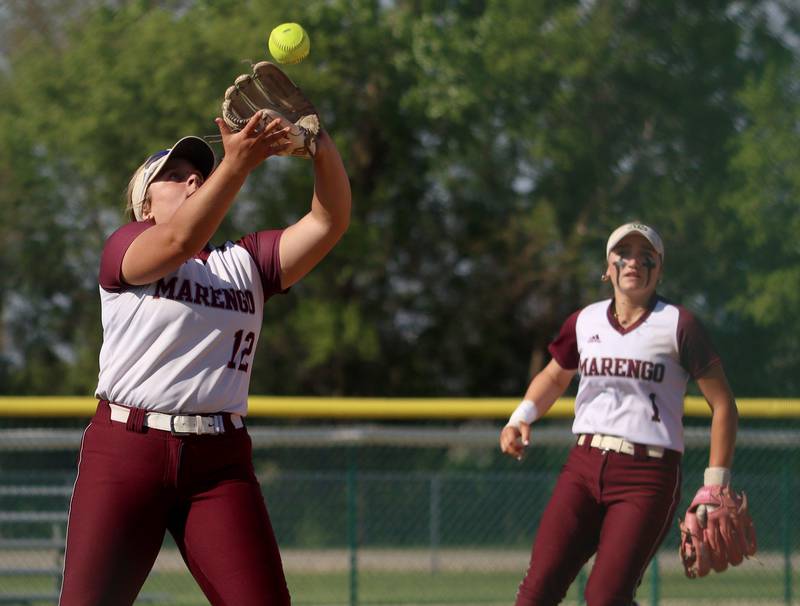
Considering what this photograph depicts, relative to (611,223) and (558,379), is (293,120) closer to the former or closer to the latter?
(558,379)

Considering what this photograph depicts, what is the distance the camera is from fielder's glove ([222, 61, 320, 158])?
3201 mm

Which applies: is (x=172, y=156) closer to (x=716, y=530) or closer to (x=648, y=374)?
(x=648, y=374)

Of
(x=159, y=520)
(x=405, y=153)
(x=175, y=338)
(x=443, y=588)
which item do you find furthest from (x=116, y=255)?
(x=405, y=153)

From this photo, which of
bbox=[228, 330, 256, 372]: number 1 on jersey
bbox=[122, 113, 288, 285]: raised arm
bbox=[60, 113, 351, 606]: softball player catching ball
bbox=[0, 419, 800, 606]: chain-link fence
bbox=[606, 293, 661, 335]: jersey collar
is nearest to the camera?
bbox=[122, 113, 288, 285]: raised arm

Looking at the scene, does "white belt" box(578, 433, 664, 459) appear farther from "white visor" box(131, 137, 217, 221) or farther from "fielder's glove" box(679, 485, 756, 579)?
"white visor" box(131, 137, 217, 221)

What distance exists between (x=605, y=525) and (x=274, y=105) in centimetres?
194

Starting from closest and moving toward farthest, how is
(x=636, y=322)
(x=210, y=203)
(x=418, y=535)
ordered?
(x=210, y=203) → (x=636, y=322) → (x=418, y=535)

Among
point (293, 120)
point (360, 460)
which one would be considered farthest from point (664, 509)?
point (360, 460)

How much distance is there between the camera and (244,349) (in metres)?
3.39

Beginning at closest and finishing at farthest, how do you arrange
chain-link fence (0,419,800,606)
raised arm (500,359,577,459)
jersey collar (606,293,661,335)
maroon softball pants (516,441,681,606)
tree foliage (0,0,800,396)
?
maroon softball pants (516,441,681,606) → jersey collar (606,293,661,335) → raised arm (500,359,577,459) → chain-link fence (0,419,800,606) → tree foliage (0,0,800,396)

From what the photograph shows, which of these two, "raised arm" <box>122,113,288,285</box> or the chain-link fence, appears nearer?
"raised arm" <box>122,113,288,285</box>

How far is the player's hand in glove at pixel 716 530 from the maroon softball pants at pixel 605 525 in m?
0.09

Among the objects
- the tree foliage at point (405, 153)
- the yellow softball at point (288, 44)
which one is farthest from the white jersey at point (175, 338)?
the tree foliage at point (405, 153)

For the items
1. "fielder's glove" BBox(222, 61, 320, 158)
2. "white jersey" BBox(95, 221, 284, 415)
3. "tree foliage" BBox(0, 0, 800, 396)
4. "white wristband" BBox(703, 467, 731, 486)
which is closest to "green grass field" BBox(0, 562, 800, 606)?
"white wristband" BBox(703, 467, 731, 486)
